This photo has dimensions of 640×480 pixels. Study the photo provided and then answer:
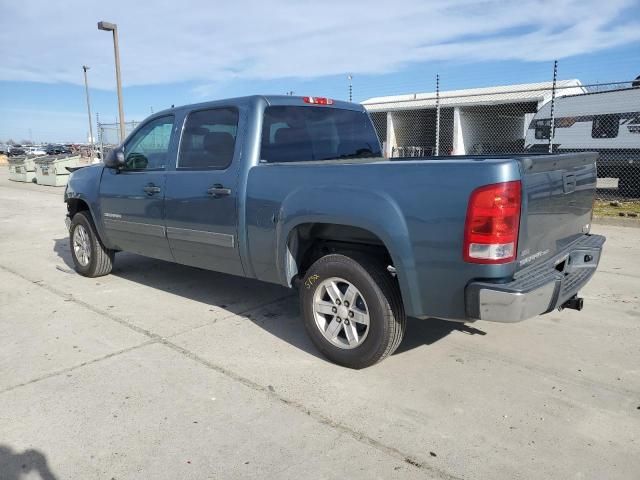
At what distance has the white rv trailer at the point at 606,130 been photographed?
13039mm

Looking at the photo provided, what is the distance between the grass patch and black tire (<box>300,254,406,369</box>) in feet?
24.3

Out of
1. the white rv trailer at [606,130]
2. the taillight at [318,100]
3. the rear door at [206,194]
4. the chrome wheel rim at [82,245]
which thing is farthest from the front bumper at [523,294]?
the white rv trailer at [606,130]

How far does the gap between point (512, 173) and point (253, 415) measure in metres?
2.02

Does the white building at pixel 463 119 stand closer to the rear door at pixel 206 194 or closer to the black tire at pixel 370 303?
the rear door at pixel 206 194

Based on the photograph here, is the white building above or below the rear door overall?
above

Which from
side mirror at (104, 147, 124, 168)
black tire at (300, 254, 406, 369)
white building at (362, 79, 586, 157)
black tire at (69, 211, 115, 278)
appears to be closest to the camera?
black tire at (300, 254, 406, 369)

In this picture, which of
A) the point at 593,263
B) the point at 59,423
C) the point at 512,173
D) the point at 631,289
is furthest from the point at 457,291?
the point at 631,289

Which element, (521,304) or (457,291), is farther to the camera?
(457,291)

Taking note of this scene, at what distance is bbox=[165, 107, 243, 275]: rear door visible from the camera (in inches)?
168

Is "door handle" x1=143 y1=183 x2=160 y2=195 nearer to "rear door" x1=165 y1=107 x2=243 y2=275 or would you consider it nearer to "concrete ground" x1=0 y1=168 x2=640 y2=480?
"rear door" x1=165 y1=107 x2=243 y2=275

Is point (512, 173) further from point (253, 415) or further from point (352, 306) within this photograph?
point (253, 415)

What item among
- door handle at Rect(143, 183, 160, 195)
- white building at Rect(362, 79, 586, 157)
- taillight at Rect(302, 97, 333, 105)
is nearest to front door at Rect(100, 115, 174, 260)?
door handle at Rect(143, 183, 160, 195)

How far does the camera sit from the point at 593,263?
3807 mm

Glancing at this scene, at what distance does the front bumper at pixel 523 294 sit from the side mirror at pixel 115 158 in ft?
12.5
